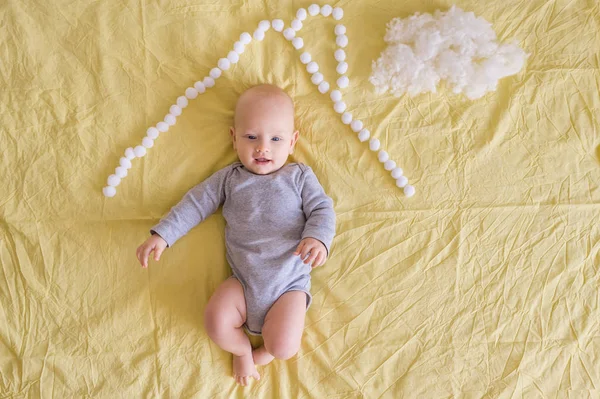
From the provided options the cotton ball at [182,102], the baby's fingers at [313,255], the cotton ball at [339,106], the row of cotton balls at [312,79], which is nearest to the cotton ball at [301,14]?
the row of cotton balls at [312,79]

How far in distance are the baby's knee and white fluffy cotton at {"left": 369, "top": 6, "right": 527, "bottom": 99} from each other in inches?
24.4

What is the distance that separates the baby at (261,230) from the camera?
109cm

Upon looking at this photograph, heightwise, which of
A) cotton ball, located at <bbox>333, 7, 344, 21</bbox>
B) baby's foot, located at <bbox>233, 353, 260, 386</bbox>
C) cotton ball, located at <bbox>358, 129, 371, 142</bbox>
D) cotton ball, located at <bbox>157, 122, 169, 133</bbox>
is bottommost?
baby's foot, located at <bbox>233, 353, 260, 386</bbox>

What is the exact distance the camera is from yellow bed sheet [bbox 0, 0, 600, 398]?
116cm

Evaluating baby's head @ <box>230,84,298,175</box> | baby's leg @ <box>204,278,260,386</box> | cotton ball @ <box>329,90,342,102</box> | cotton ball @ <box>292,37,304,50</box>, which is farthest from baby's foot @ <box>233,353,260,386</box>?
cotton ball @ <box>292,37,304,50</box>

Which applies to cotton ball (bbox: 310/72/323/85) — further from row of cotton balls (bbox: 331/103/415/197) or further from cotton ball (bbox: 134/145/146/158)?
cotton ball (bbox: 134/145/146/158)

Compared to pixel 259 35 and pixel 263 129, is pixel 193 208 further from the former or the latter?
pixel 259 35

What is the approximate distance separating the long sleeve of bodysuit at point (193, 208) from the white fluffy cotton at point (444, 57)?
443 mm

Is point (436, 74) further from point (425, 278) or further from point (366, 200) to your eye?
point (425, 278)

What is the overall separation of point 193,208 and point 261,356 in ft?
1.19

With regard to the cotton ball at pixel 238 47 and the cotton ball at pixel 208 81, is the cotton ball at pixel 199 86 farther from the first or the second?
the cotton ball at pixel 238 47

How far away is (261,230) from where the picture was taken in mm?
1129

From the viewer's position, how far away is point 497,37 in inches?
48.9

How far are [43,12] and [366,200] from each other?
89 cm
